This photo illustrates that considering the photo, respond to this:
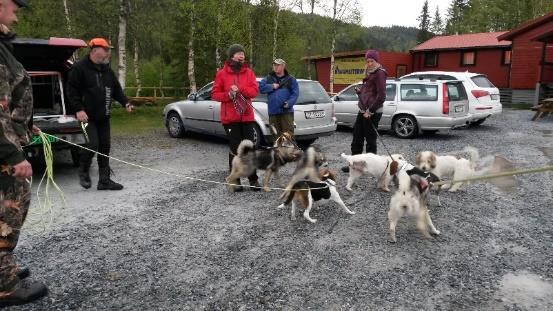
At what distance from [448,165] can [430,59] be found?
25.9 m

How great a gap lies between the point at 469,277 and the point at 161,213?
11.7ft

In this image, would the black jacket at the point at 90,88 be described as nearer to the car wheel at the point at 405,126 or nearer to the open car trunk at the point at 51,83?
the open car trunk at the point at 51,83

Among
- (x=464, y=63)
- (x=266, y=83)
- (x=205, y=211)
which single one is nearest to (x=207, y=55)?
(x=464, y=63)

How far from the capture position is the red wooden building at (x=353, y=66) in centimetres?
2834

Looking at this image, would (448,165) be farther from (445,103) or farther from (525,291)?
(445,103)

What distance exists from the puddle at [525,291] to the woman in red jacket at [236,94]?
3692 mm

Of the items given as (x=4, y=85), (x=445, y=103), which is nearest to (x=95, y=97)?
(x=4, y=85)

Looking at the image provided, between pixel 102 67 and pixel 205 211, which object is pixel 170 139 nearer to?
pixel 102 67

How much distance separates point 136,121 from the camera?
49.7 ft

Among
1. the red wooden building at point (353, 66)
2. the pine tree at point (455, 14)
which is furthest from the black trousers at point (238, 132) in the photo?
the pine tree at point (455, 14)

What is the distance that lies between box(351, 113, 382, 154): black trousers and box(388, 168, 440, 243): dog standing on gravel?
2428 millimetres

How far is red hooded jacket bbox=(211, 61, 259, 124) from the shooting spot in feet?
19.6

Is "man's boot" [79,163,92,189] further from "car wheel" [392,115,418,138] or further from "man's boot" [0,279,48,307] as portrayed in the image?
"car wheel" [392,115,418,138]

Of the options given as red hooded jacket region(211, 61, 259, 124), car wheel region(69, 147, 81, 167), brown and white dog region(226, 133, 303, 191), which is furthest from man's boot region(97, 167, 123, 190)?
red hooded jacket region(211, 61, 259, 124)
